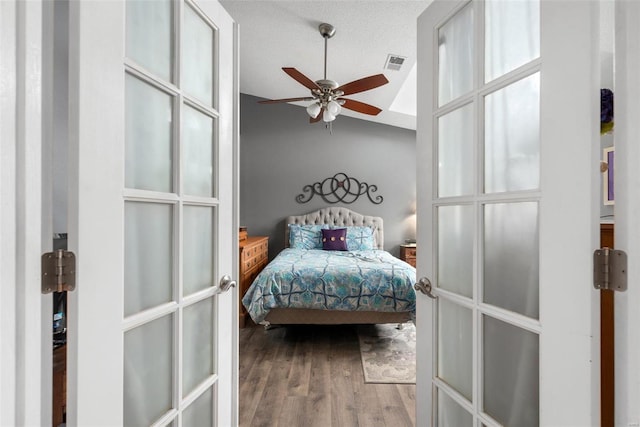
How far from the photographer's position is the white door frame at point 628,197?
2.22ft

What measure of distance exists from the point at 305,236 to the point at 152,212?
390cm

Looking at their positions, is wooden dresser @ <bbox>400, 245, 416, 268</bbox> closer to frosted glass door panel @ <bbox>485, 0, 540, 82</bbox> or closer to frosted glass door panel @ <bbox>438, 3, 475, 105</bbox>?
frosted glass door panel @ <bbox>438, 3, 475, 105</bbox>

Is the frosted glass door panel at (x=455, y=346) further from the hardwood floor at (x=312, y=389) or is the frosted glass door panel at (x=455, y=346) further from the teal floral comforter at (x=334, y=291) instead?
the teal floral comforter at (x=334, y=291)

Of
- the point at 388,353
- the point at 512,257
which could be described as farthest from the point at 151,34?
the point at 388,353

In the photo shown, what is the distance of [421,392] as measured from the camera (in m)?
1.30

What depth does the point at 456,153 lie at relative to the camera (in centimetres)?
116

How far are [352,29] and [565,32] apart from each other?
7.93 feet

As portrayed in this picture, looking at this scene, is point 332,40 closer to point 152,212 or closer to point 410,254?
point 152,212

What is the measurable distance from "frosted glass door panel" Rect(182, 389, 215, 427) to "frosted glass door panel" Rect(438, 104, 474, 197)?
1186mm

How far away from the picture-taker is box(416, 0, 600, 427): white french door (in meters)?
0.74

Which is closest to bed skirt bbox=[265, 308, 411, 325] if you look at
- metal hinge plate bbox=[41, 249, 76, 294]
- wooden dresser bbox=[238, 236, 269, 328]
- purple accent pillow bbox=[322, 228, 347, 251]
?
wooden dresser bbox=[238, 236, 269, 328]

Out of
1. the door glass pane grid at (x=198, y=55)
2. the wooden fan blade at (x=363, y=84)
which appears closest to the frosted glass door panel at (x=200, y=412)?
the door glass pane grid at (x=198, y=55)

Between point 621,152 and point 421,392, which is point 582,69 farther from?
point 421,392
